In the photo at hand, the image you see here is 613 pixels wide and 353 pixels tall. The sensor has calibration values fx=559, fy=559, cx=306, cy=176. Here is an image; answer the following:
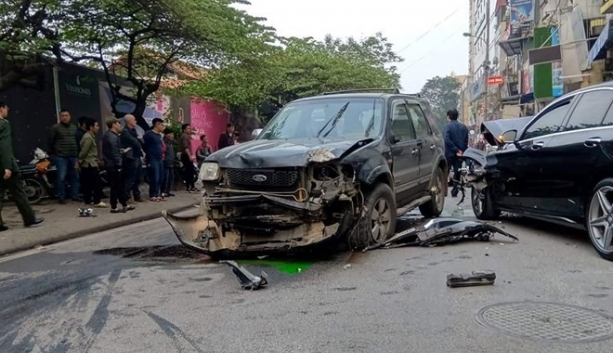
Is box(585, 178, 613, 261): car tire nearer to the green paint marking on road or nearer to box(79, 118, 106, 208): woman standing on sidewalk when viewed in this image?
the green paint marking on road

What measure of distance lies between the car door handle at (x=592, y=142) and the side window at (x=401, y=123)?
220 cm

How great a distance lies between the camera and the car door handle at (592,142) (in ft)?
18.7

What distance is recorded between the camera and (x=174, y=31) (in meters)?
12.2

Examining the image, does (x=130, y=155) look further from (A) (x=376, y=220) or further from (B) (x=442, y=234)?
(B) (x=442, y=234)

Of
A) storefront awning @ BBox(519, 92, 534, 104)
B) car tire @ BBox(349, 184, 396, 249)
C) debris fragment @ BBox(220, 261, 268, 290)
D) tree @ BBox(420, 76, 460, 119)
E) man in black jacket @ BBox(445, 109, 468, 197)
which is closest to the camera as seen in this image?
debris fragment @ BBox(220, 261, 268, 290)

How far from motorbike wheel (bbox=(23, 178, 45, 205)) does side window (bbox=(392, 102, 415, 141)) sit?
789 centimetres

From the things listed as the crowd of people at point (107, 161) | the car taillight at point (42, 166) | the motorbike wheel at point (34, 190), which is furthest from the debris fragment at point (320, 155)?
the motorbike wheel at point (34, 190)

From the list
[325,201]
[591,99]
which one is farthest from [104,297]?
[591,99]

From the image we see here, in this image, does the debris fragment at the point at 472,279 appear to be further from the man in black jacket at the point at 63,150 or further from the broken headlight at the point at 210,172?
the man in black jacket at the point at 63,150

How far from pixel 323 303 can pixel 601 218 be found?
10.4ft

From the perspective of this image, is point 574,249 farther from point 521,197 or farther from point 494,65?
point 494,65

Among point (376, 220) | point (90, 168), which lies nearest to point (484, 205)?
point (376, 220)

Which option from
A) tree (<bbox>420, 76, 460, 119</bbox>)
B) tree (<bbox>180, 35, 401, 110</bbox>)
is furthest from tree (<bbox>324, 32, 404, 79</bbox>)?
tree (<bbox>420, 76, 460, 119</bbox>)

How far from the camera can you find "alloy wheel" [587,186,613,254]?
5.57 meters
